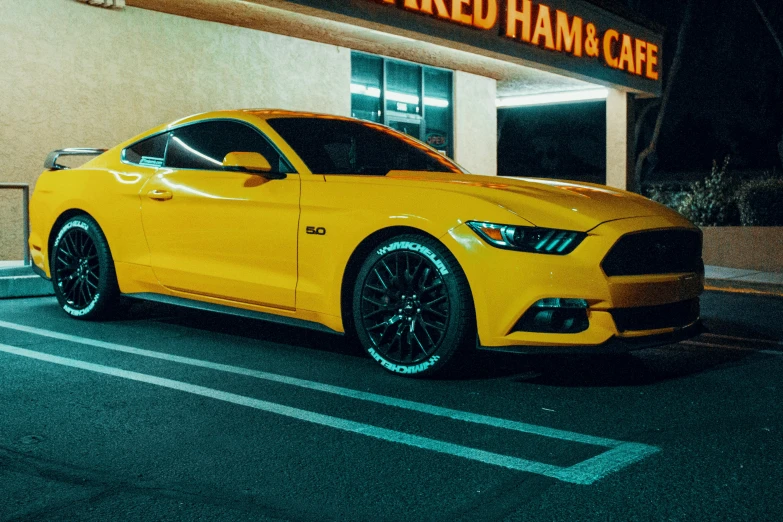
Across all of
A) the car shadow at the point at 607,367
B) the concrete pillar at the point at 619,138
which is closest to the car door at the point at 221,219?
the car shadow at the point at 607,367

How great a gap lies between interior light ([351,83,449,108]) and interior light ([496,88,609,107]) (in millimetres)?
3964

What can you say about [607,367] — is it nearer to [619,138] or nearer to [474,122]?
[474,122]

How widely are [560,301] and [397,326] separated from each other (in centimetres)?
97

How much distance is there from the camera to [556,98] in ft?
69.7

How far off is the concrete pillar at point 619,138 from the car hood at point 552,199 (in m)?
15.4

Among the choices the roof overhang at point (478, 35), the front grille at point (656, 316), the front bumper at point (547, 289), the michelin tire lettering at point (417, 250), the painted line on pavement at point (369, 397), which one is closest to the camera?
the painted line on pavement at point (369, 397)

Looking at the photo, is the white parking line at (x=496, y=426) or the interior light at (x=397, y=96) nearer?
Answer: the white parking line at (x=496, y=426)

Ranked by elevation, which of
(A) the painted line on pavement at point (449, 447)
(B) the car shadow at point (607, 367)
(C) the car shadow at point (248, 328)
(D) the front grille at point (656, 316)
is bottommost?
(A) the painted line on pavement at point (449, 447)

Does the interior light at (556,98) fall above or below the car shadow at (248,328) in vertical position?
above

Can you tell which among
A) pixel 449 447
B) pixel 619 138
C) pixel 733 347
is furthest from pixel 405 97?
pixel 449 447

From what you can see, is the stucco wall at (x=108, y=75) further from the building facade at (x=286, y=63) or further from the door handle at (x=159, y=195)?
the door handle at (x=159, y=195)

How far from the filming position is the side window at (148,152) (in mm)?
6676

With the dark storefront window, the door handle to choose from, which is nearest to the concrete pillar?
the dark storefront window

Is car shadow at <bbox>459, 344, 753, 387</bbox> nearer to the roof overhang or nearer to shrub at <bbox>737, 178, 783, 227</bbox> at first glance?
the roof overhang
